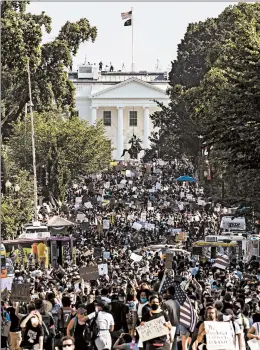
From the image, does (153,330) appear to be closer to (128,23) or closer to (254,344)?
(254,344)

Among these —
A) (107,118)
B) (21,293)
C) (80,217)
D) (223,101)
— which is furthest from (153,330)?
(107,118)

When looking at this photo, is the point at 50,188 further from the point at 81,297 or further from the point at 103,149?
the point at 81,297

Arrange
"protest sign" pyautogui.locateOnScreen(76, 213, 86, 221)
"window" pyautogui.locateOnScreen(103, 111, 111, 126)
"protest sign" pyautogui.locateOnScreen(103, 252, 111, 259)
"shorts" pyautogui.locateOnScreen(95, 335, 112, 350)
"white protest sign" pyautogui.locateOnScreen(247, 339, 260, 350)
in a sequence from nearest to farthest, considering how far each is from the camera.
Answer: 1. "white protest sign" pyautogui.locateOnScreen(247, 339, 260, 350)
2. "shorts" pyautogui.locateOnScreen(95, 335, 112, 350)
3. "protest sign" pyautogui.locateOnScreen(103, 252, 111, 259)
4. "protest sign" pyautogui.locateOnScreen(76, 213, 86, 221)
5. "window" pyautogui.locateOnScreen(103, 111, 111, 126)

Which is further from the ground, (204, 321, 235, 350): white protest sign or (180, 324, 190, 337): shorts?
(204, 321, 235, 350): white protest sign

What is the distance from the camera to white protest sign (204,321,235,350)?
18234 millimetres

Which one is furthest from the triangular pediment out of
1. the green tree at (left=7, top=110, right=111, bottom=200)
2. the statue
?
the green tree at (left=7, top=110, right=111, bottom=200)

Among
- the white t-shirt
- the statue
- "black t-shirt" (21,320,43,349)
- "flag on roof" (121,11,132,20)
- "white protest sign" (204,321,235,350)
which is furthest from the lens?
the statue

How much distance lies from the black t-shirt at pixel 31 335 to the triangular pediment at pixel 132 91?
14190 cm

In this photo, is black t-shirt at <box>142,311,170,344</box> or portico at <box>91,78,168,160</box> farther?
portico at <box>91,78,168,160</box>

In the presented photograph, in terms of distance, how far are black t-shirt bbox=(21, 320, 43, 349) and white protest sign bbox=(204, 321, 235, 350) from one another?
89.2 inches

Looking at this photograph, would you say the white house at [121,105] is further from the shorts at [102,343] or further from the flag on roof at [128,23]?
the shorts at [102,343]

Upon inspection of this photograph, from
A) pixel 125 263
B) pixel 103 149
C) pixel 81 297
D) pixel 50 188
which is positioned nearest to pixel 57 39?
pixel 50 188

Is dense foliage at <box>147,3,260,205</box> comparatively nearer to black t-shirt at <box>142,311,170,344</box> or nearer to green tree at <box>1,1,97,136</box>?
green tree at <box>1,1,97,136</box>

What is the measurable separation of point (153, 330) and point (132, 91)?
144 meters
